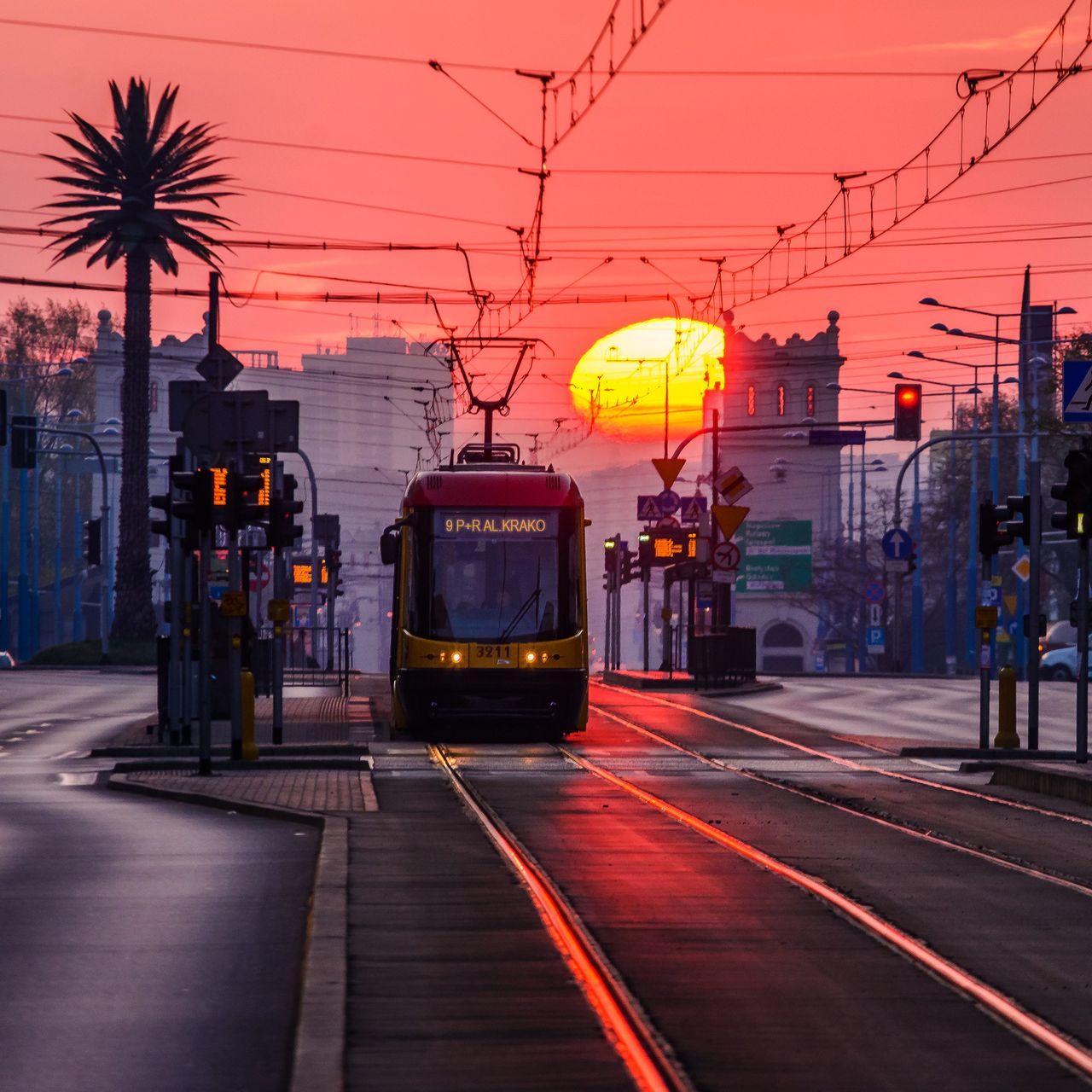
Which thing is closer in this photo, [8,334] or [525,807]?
[525,807]

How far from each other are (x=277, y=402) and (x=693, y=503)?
3597 centimetres

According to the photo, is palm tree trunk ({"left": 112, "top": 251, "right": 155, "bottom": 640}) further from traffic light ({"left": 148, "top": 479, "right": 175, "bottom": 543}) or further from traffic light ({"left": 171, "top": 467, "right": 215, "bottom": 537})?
traffic light ({"left": 171, "top": 467, "right": 215, "bottom": 537})

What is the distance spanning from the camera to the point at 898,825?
16.9 metres

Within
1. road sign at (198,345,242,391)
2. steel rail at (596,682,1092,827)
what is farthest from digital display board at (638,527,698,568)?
road sign at (198,345,242,391)

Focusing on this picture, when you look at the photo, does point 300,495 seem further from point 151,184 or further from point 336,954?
point 336,954

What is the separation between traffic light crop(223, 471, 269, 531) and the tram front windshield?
520 centimetres

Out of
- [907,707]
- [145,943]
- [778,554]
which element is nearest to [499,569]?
[907,707]

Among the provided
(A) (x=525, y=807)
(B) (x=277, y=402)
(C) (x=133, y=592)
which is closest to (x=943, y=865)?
(A) (x=525, y=807)

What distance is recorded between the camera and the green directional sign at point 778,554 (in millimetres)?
107125

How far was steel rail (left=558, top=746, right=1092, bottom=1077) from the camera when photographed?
7883mm

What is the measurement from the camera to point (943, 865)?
550 inches

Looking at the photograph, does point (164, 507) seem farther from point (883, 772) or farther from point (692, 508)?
point (692, 508)

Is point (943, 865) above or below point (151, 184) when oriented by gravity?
below

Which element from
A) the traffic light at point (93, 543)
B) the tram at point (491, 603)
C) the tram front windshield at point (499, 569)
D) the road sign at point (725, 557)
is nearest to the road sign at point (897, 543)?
the road sign at point (725, 557)
